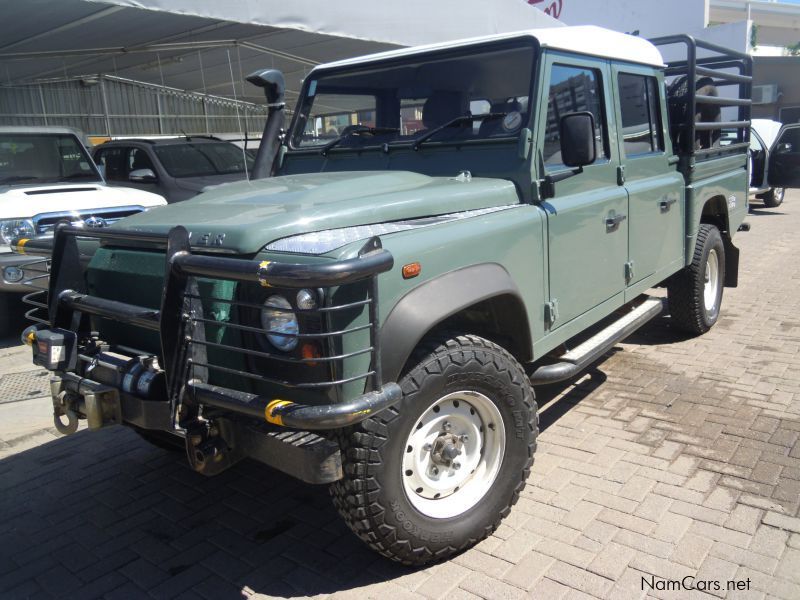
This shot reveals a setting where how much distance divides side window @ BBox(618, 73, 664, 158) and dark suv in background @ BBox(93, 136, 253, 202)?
5.48 metres

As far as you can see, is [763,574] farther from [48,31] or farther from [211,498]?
[48,31]

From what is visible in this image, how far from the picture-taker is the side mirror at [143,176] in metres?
8.58

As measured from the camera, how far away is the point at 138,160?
9438mm

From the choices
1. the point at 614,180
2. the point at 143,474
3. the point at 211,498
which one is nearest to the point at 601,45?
the point at 614,180

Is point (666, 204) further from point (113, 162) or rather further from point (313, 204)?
point (113, 162)

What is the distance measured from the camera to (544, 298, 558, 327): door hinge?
336 centimetres

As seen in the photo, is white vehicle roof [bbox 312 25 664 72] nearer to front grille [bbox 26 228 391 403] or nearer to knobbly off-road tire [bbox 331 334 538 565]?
knobbly off-road tire [bbox 331 334 538 565]

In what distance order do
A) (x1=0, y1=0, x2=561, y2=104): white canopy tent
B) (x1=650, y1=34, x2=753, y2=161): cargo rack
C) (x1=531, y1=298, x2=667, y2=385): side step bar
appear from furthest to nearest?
(x1=0, y1=0, x2=561, y2=104): white canopy tent
(x1=650, y1=34, x2=753, y2=161): cargo rack
(x1=531, y1=298, x2=667, y2=385): side step bar

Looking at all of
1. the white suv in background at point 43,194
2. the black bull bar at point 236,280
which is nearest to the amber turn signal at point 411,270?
the black bull bar at point 236,280

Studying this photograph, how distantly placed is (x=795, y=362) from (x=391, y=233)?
3936 mm

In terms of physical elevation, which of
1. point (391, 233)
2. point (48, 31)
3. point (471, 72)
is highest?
point (48, 31)

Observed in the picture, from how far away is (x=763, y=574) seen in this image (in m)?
2.67

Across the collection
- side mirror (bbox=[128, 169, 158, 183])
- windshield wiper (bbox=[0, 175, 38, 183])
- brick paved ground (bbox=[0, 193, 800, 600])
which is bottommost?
brick paved ground (bbox=[0, 193, 800, 600])

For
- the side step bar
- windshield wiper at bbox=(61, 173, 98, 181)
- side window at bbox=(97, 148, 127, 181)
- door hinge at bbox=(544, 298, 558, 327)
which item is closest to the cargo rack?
the side step bar
